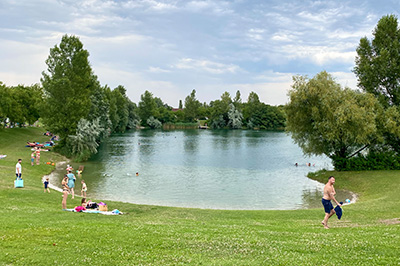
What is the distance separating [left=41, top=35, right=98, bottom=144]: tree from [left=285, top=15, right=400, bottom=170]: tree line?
42887mm

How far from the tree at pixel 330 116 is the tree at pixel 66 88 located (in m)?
42.9

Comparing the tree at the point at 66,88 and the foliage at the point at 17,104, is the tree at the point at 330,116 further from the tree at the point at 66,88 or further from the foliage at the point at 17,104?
the foliage at the point at 17,104

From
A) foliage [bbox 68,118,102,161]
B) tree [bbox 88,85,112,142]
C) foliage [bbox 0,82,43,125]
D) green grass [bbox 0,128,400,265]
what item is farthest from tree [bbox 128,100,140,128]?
green grass [bbox 0,128,400,265]

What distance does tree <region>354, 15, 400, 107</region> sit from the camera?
4856cm

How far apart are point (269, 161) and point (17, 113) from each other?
67.7 meters

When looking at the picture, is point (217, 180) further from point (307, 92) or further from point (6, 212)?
point (6, 212)

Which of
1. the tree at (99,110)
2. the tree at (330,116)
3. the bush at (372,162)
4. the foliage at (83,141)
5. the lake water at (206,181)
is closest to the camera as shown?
the lake water at (206,181)

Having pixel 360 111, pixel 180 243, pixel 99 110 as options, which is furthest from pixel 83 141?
pixel 180 243

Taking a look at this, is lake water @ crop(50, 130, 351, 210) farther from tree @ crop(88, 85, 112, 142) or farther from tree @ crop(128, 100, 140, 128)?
tree @ crop(128, 100, 140, 128)

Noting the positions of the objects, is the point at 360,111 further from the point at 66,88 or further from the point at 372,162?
the point at 66,88

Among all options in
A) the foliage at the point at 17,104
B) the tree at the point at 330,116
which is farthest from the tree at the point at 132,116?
the tree at the point at 330,116

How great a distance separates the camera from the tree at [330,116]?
147 ft

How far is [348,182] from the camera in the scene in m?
43.4

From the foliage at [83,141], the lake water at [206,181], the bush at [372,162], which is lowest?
the lake water at [206,181]
